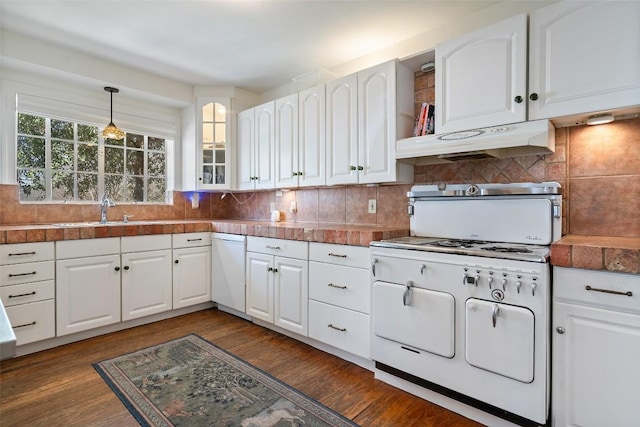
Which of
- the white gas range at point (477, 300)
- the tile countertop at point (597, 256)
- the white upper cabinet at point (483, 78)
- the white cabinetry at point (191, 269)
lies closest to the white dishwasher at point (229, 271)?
the white cabinetry at point (191, 269)

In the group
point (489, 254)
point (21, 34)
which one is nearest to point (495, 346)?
point (489, 254)

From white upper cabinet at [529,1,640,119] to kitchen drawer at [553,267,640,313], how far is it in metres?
0.80

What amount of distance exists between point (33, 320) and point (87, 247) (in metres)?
0.59

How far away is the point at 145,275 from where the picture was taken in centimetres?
296

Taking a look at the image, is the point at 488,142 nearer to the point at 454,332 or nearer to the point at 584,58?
the point at 584,58

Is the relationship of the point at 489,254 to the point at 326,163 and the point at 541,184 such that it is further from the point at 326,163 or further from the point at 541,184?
the point at 326,163

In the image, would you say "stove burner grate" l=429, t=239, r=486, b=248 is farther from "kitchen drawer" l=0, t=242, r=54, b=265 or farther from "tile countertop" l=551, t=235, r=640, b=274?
"kitchen drawer" l=0, t=242, r=54, b=265

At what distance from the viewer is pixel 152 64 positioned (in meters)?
3.12

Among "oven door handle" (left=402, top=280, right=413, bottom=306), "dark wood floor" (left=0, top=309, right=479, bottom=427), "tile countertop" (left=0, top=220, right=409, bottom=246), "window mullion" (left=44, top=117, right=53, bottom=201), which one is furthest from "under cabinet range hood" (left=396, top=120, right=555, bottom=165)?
"window mullion" (left=44, top=117, right=53, bottom=201)

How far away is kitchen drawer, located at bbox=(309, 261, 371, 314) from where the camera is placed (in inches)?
85.3

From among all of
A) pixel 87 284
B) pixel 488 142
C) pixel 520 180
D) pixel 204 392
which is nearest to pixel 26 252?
pixel 87 284

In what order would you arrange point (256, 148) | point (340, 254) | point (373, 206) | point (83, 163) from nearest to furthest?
point (340, 254)
point (373, 206)
point (83, 163)
point (256, 148)

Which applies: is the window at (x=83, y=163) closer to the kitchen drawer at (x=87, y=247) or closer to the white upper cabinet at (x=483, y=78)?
the kitchen drawer at (x=87, y=247)

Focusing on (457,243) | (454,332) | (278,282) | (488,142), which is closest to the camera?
(454,332)
